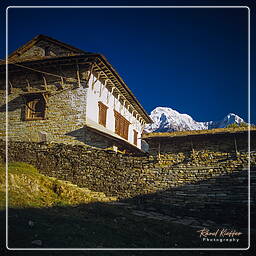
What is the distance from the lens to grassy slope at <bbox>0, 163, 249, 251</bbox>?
5.98m

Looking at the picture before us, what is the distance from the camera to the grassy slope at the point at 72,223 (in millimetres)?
5984

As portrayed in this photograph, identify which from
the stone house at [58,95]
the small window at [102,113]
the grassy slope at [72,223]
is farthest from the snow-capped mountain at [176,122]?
the grassy slope at [72,223]

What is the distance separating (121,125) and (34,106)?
285 inches

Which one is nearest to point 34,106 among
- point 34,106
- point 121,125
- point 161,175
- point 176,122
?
point 34,106

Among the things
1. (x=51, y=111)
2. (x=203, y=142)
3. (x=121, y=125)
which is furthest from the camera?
(x=121, y=125)

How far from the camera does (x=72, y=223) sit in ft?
24.0

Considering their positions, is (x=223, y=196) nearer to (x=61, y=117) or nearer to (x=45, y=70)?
(x=61, y=117)

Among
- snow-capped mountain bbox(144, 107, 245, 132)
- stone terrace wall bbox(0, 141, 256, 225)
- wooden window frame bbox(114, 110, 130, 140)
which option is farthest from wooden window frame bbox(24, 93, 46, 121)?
snow-capped mountain bbox(144, 107, 245, 132)

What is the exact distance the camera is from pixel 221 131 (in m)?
11.2

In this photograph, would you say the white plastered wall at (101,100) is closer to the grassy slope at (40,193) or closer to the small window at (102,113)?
the small window at (102,113)

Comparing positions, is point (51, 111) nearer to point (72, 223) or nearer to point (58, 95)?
point (58, 95)

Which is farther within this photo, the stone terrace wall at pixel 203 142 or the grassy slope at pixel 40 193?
the stone terrace wall at pixel 203 142

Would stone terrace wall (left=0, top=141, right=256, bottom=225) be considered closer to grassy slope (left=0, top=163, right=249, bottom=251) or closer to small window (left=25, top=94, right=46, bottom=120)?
grassy slope (left=0, top=163, right=249, bottom=251)

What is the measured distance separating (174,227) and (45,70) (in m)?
12.6
